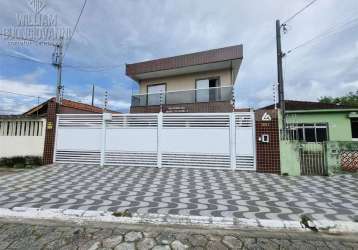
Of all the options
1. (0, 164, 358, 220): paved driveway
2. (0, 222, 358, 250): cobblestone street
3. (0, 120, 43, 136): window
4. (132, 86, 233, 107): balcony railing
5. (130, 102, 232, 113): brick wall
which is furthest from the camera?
(132, 86, 233, 107): balcony railing

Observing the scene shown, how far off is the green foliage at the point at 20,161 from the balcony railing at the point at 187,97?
6.78 meters

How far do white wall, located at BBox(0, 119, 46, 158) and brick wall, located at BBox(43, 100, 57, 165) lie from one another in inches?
8.4

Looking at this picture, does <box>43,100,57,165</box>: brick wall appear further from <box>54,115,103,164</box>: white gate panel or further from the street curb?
the street curb

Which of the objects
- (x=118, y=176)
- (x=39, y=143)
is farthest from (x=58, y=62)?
(x=118, y=176)

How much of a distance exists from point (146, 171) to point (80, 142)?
366cm

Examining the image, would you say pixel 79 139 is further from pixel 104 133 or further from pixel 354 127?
pixel 354 127

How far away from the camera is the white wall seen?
1030 centimetres

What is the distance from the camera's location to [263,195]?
5598mm

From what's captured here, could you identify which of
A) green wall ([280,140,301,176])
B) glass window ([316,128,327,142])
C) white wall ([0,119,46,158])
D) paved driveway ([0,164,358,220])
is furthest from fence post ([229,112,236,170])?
glass window ([316,128,327,142])

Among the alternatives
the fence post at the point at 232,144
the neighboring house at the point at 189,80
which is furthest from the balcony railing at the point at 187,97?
the fence post at the point at 232,144

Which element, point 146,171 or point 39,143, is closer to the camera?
point 146,171

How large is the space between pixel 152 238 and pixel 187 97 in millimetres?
11325

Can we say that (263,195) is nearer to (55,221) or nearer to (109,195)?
(109,195)

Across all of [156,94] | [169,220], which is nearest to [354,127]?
[156,94]
